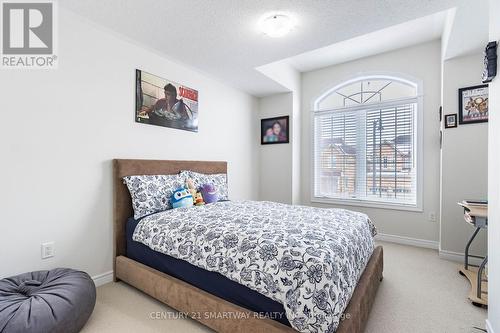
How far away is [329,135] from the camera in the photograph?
405 cm

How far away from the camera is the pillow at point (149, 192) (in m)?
2.24

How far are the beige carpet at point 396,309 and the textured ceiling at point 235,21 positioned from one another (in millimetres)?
2424

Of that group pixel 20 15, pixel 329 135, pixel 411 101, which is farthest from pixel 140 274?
pixel 411 101

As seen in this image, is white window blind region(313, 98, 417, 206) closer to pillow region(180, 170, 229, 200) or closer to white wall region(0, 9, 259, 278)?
pillow region(180, 170, 229, 200)

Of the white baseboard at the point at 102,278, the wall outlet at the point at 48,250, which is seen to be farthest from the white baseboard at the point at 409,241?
the wall outlet at the point at 48,250

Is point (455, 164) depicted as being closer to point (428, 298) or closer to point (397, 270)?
point (397, 270)

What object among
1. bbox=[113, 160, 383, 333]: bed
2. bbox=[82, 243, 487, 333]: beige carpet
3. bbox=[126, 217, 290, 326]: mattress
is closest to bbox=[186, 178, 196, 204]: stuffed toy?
bbox=[113, 160, 383, 333]: bed

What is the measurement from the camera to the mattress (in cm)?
130

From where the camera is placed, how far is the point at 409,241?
3.32 meters

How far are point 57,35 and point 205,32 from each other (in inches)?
49.2

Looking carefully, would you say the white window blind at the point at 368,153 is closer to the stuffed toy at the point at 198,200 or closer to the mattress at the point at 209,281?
the stuffed toy at the point at 198,200

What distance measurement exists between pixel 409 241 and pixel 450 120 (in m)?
1.71

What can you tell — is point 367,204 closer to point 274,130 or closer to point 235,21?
point 274,130

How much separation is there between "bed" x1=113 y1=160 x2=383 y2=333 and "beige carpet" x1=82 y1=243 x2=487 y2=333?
0.09 meters
